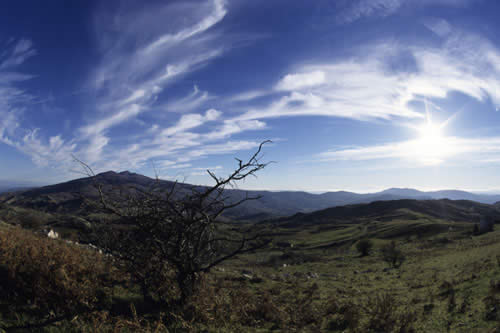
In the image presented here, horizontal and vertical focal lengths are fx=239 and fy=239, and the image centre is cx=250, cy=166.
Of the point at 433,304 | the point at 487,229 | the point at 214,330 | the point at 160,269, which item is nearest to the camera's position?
the point at 214,330

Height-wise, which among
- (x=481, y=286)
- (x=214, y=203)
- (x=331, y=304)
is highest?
(x=214, y=203)

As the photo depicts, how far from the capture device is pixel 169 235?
21.1ft

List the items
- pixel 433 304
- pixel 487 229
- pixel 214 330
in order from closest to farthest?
pixel 214 330, pixel 433 304, pixel 487 229

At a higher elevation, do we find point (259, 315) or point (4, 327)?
point (4, 327)

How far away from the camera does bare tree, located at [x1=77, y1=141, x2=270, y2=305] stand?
20.4 ft

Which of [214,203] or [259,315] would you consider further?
[259,315]

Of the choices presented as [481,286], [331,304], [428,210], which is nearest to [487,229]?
[481,286]

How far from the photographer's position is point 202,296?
671cm

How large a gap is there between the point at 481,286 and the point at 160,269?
12788mm

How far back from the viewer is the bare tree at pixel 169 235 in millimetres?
6219

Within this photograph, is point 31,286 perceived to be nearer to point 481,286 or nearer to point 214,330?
point 214,330

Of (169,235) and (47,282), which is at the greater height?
(169,235)

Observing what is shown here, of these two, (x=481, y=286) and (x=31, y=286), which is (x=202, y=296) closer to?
(x=31, y=286)

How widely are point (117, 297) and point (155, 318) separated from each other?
5.30 ft
